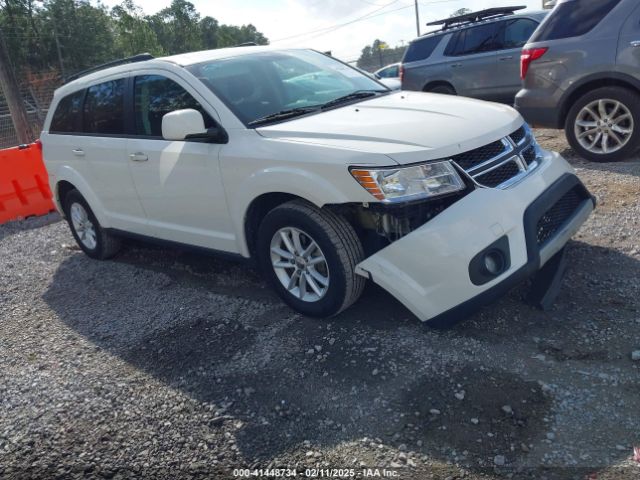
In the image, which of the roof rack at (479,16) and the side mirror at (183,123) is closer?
the side mirror at (183,123)

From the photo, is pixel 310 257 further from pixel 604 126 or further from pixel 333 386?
pixel 604 126

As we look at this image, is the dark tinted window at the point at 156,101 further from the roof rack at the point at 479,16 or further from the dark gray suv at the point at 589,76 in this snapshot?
the roof rack at the point at 479,16

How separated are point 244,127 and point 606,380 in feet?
8.42

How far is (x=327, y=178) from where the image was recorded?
3297mm

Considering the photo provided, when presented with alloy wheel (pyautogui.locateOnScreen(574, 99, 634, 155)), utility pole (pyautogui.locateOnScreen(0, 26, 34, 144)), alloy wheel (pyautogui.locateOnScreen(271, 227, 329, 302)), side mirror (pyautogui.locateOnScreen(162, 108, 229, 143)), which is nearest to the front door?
side mirror (pyautogui.locateOnScreen(162, 108, 229, 143))

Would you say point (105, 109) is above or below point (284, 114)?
above

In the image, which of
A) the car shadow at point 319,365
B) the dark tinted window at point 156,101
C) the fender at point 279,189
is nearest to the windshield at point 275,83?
the dark tinted window at point 156,101

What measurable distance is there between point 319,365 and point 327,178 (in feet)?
3.56

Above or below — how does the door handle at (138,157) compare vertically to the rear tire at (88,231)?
above

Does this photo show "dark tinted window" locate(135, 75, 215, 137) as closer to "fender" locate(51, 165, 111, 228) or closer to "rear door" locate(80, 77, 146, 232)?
"rear door" locate(80, 77, 146, 232)

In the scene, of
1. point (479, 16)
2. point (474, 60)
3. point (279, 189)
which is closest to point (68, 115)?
point (279, 189)

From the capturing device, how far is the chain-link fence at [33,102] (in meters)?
19.5

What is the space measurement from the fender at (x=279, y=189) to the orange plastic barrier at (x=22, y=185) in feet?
18.2

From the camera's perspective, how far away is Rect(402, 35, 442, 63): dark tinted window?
34.1 ft
